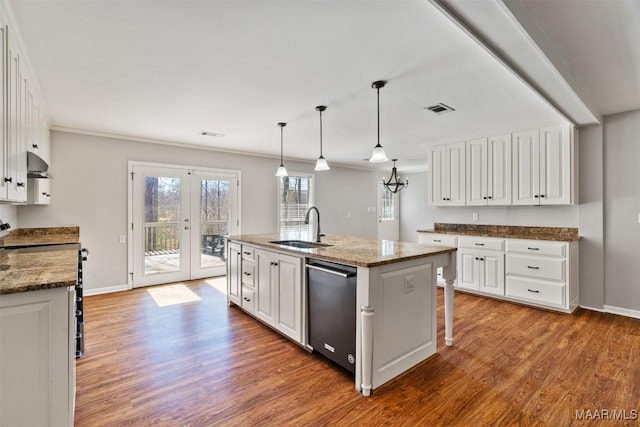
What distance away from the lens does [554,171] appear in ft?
12.5

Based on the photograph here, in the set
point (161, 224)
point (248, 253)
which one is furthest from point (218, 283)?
point (248, 253)

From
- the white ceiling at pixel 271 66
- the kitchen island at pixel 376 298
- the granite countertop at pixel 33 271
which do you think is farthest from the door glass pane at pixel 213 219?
the granite countertop at pixel 33 271

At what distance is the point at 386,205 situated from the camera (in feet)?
28.6

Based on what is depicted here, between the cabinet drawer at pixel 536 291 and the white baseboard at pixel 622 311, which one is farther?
the cabinet drawer at pixel 536 291

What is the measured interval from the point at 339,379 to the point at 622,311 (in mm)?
3690

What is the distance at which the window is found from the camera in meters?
6.41

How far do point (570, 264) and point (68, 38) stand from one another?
5.23 meters

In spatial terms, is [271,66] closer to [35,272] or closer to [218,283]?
[35,272]

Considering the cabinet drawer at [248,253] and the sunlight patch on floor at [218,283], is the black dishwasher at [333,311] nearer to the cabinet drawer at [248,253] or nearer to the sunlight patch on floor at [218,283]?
the cabinet drawer at [248,253]

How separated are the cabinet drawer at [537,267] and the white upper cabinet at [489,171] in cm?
80

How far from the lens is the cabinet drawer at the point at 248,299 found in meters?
3.34

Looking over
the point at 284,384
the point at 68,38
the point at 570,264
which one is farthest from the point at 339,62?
the point at 570,264

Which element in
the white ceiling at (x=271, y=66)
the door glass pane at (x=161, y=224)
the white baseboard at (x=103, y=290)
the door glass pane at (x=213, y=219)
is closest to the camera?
the white ceiling at (x=271, y=66)

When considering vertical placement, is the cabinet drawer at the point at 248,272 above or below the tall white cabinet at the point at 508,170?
below
